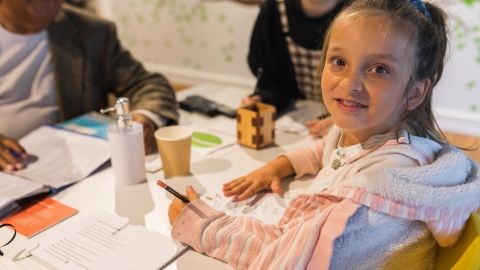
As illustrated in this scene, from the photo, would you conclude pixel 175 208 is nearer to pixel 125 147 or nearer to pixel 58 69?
pixel 125 147

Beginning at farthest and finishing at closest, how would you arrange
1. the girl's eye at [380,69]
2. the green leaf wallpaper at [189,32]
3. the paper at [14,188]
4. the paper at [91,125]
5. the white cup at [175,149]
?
1. the green leaf wallpaper at [189,32]
2. the paper at [91,125]
3. the white cup at [175,149]
4. the paper at [14,188]
5. the girl's eye at [380,69]

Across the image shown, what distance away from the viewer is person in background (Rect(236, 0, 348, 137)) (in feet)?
4.88

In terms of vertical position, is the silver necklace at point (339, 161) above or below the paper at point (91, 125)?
above

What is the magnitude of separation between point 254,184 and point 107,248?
0.35 meters

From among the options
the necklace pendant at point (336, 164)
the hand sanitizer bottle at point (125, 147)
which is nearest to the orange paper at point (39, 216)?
the hand sanitizer bottle at point (125, 147)

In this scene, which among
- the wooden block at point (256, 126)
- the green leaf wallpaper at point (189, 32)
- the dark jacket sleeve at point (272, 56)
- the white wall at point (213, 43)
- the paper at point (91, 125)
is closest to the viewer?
the wooden block at point (256, 126)

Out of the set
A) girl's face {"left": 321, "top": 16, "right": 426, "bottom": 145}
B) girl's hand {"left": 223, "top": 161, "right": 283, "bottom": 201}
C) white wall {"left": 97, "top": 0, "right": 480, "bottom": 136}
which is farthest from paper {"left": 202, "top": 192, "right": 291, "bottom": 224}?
white wall {"left": 97, "top": 0, "right": 480, "bottom": 136}

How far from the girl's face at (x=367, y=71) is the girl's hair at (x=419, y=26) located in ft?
0.05

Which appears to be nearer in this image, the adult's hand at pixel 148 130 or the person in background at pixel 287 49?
the adult's hand at pixel 148 130

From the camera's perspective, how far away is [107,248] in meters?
0.78

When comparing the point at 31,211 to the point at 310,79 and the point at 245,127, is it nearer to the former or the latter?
the point at 245,127

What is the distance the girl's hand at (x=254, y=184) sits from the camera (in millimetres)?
960

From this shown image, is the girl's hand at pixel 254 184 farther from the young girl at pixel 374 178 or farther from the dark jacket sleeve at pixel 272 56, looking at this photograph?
the dark jacket sleeve at pixel 272 56

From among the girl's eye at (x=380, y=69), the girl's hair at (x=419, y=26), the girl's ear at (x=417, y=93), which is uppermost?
the girl's hair at (x=419, y=26)
